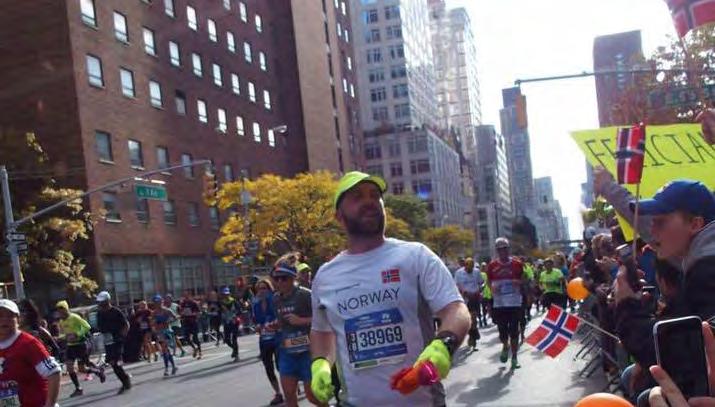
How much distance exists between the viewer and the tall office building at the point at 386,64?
12106 cm

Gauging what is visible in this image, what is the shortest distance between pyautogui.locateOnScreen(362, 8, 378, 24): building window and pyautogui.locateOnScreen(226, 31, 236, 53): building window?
2851 inches

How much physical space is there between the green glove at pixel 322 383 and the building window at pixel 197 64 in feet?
146

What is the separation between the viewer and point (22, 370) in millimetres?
5453

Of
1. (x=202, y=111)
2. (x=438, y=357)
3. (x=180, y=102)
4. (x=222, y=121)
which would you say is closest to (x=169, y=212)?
(x=180, y=102)

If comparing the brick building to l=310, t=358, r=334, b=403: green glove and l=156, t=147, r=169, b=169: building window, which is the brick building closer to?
l=156, t=147, r=169, b=169: building window

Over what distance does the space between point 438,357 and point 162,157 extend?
39.7 metres

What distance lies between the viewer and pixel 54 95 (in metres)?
34.0

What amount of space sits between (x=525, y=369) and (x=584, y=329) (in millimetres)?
3483

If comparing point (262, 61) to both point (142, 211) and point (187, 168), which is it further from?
point (142, 211)

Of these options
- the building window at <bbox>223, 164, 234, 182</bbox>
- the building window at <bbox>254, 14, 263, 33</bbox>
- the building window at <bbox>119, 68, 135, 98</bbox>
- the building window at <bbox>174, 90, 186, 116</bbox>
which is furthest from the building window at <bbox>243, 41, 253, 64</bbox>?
the building window at <bbox>119, 68, 135, 98</bbox>

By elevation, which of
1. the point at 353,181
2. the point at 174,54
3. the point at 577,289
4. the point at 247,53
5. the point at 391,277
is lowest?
the point at 577,289

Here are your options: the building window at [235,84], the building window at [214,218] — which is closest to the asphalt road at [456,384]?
the building window at [214,218]

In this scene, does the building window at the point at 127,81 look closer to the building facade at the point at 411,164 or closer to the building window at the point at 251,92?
the building window at the point at 251,92

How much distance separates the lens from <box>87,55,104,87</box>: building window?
35119 millimetres
